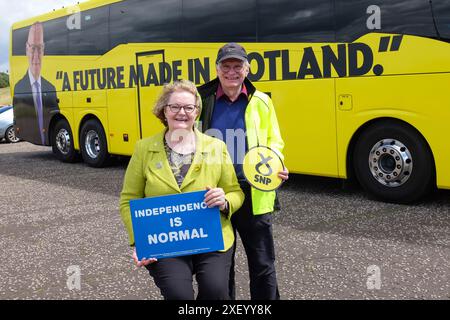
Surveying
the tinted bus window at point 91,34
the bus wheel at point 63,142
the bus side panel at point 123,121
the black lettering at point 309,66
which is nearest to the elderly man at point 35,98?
the bus wheel at point 63,142

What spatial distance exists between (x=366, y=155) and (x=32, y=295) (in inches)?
166

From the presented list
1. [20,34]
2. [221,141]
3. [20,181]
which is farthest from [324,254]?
[20,34]

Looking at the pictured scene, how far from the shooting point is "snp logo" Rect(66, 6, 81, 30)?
35.5 ft

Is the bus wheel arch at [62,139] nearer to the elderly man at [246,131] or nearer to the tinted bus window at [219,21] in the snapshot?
the tinted bus window at [219,21]

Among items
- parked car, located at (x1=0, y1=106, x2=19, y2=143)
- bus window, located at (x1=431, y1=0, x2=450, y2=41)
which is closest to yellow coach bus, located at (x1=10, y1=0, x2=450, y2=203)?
bus window, located at (x1=431, y1=0, x2=450, y2=41)

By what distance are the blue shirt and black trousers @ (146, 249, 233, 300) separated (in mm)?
585

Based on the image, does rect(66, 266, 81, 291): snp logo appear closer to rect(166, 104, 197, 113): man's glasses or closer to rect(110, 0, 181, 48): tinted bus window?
rect(166, 104, 197, 113): man's glasses

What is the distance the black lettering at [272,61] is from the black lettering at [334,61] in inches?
28.5

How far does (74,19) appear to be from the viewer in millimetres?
11023

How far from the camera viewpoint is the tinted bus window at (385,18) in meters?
5.85

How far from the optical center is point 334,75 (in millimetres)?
6605

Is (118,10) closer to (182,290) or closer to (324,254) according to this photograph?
(324,254)

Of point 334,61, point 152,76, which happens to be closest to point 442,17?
point 334,61

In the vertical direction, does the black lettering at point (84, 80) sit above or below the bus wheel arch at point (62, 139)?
above
